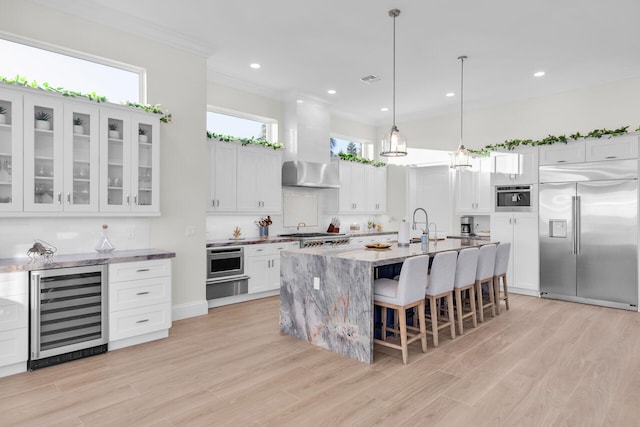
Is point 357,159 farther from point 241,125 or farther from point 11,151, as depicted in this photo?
point 11,151

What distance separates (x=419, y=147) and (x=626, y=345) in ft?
16.3

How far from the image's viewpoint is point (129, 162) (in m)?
3.92

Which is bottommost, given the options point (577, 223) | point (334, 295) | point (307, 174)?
point (334, 295)

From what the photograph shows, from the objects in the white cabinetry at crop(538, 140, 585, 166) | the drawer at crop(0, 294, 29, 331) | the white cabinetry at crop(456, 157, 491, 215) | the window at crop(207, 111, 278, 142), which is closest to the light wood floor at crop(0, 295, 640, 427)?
the drawer at crop(0, 294, 29, 331)

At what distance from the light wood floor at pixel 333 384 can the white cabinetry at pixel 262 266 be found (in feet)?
4.87

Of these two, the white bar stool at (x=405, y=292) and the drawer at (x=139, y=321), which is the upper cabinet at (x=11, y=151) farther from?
the white bar stool at (x=405, y=292)

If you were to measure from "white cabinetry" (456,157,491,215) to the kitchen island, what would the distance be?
3.07 meters

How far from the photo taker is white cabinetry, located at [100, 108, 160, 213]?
3770 millimetres

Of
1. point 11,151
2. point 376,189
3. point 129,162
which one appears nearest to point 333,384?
point 129,162

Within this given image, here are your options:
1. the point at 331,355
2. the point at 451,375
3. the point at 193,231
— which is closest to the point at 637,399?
the point at 451,375

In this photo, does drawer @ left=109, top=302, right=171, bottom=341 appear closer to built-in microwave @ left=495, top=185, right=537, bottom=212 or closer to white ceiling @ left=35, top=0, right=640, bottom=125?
white ceiling @ left=35, top=0, right=640, bottom=125

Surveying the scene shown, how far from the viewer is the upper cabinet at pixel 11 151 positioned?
3.24 m

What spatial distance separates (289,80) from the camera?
5930mm

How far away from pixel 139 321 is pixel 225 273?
1627 millimetres
